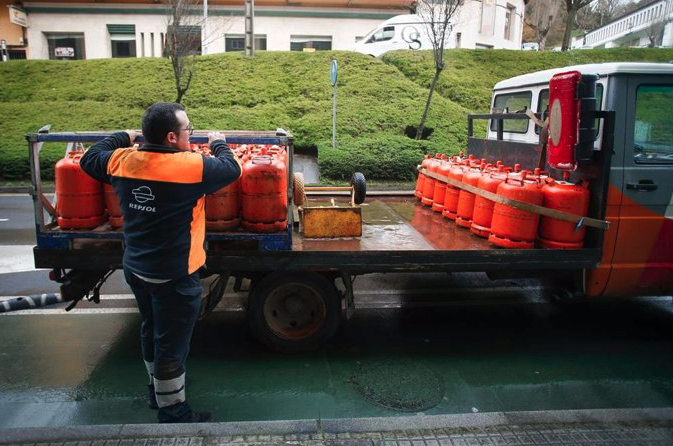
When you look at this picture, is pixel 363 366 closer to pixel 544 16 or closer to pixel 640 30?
pixel 544 16

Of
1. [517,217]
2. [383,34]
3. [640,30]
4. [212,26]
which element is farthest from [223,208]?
[640,30]

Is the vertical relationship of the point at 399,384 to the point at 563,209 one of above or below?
below

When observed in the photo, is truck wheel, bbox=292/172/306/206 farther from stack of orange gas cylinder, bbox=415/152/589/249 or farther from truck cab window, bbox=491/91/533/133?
truck cab window, bbox=491/91/533/133

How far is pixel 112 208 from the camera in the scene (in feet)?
13.6

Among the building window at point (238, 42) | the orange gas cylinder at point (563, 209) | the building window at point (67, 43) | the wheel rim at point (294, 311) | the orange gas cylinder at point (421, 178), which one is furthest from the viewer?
the building window at point (238, 42)

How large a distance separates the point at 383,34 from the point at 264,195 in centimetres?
2137

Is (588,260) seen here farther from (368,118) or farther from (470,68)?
(470,68)

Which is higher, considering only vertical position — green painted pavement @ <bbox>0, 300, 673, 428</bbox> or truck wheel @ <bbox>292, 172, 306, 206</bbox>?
truck wheel @ <bbox>292, 172, 306, 206</bbox>

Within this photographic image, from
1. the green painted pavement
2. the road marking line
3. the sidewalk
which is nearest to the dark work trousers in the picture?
the sidewalk

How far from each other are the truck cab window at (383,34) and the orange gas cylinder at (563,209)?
67.2 feet

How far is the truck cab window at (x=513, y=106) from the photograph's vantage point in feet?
19.1

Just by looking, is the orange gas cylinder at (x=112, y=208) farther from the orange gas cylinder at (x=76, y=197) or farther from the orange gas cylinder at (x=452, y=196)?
the orange gas cylinder at (x=452, y=196)

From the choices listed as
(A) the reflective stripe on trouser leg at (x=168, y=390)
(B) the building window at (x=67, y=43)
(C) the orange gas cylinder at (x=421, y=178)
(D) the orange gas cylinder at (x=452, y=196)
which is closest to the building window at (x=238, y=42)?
(B) the building window at (x=67, y=43)

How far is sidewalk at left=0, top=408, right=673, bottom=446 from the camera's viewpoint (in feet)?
9.95
